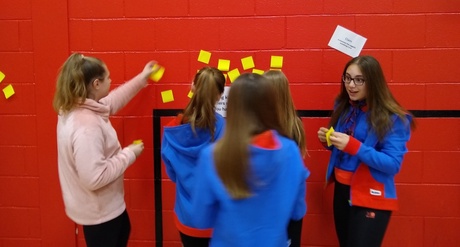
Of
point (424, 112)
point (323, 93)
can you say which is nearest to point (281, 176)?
point (323, 93)

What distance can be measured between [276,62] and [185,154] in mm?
903

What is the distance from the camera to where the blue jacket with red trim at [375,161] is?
2068 mm

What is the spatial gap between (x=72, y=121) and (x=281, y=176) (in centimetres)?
110

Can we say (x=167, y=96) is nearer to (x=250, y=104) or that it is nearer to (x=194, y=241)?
(x=194, y=241)

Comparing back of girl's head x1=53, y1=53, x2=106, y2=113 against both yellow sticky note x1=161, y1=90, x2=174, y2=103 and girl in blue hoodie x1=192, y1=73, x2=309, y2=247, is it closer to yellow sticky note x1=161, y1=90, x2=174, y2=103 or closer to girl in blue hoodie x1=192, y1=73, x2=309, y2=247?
yellow sticky note x1=161, y1=90, x2=174, y2=103

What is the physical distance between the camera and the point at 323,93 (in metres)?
2.67

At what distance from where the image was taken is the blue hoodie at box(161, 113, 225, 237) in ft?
6.93

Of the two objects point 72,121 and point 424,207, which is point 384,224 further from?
point 72,121

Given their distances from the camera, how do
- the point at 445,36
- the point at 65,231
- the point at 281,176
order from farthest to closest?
1. the point at 65,231
2. the point at 445,36
3. the point at 281,176

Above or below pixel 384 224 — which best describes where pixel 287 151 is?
above

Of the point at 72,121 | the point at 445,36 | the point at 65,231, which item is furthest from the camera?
the point at 65,231

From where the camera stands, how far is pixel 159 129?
2.79m

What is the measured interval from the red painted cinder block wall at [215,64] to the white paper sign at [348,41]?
0.04 meters

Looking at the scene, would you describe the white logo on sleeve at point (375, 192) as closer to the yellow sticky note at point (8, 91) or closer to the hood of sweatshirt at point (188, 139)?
the hood of sweatshirt at point (188, 139)
